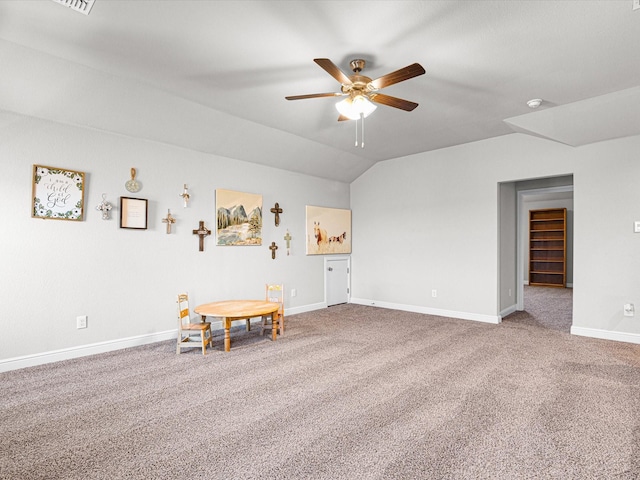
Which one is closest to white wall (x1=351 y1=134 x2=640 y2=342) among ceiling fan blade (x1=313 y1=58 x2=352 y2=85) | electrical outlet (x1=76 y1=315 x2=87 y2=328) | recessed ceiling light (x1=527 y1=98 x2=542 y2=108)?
recessed ceiling light (x1=527 y1=98 x2=542 y2=108)

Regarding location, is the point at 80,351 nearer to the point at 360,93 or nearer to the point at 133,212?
the point at 133,212

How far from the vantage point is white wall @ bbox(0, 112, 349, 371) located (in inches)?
130

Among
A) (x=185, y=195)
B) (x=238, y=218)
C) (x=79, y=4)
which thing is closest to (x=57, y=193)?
(x=185, y=195)

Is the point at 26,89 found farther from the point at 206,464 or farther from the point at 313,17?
the point at 206,464

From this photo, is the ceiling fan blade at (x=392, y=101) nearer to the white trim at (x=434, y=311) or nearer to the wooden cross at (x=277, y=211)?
the wooden cross at (x=277, y=211)

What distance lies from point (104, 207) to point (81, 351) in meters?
1.57

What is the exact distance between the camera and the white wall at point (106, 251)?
330 cm

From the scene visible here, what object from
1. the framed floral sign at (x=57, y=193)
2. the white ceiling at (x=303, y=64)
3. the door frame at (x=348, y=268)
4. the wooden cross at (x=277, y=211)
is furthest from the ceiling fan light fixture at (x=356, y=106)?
the door frame at (x=348, y=268)

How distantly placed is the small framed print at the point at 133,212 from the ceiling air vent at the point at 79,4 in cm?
211

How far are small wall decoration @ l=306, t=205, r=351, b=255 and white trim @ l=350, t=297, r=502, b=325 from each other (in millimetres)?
1095

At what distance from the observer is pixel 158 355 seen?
12.3ft

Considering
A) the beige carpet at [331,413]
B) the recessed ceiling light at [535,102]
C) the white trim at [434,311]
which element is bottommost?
the beige carpet at [331,413]

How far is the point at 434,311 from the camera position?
5805 mm

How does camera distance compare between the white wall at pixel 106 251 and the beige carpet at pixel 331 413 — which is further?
the white wall at pixel 106 251
